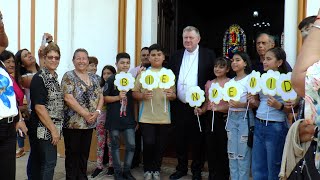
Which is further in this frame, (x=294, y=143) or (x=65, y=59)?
(x=65, y=59)

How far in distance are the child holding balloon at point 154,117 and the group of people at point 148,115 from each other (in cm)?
1

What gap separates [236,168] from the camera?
168 inches

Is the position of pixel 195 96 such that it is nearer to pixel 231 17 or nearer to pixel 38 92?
pixel 38 92

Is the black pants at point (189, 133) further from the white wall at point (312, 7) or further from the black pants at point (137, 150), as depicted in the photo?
the white wall at point (312, 7)

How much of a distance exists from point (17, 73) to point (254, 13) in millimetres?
10048

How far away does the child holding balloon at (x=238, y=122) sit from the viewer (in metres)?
4.18

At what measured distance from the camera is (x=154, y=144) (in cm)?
492

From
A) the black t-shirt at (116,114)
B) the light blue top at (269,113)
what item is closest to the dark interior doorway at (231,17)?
the black t-shirt at (116,114)

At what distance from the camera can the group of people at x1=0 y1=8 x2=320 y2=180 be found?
3.82 m

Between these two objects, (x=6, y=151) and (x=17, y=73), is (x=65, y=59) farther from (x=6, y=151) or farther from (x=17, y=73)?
(x=6, y=151)

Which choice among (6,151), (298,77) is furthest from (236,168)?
(298,77)

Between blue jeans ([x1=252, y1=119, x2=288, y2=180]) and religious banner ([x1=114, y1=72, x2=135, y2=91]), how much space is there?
1622 mm

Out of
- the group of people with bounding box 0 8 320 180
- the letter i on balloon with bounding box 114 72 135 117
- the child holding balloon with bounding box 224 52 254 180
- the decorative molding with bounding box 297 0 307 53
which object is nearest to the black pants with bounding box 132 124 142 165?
the group of people with bounding box 0 8 320 180

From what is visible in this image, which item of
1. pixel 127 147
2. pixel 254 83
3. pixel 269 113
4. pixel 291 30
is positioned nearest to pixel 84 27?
pixel 127 147
